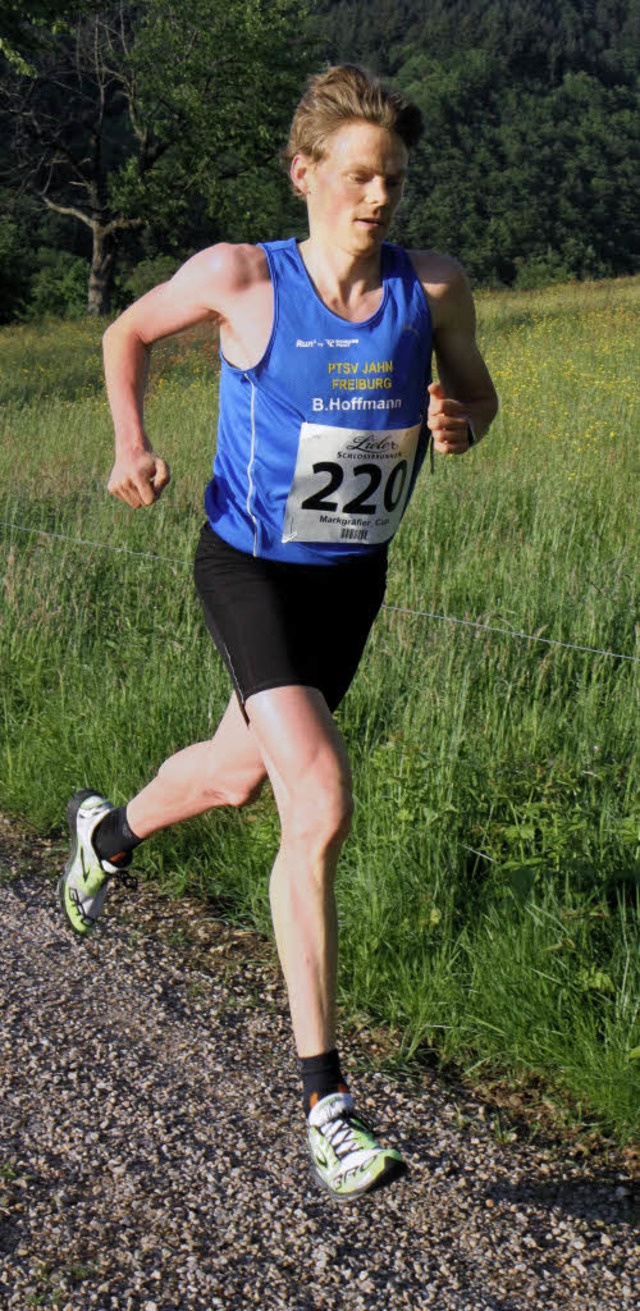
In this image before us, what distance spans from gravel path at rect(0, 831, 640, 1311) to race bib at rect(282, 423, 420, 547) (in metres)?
1.24

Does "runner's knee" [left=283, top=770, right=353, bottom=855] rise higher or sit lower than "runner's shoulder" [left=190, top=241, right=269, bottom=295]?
lower

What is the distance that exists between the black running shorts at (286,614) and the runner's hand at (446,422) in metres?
0.30

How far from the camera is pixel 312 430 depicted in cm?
316

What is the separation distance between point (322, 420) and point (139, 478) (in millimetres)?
429

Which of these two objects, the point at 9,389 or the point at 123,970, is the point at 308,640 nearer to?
the point at 123,970

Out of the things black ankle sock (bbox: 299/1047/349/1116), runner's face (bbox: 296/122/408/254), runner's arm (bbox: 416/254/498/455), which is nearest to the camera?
black ankle sock (bbox: 299/1047/349/1116)

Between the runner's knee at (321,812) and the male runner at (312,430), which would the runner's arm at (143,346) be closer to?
the male runner at (312,430)

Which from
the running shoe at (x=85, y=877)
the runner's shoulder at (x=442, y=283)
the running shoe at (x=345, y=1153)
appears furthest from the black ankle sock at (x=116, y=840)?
the runner's shoulder at (x=442, y=283)

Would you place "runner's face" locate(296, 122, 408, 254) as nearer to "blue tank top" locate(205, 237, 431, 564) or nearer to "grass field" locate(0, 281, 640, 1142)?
"blue tank top" locate(205, 237, 431, 564)

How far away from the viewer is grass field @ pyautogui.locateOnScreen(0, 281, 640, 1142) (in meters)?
3.43

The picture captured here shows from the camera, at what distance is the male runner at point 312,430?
2.96 m

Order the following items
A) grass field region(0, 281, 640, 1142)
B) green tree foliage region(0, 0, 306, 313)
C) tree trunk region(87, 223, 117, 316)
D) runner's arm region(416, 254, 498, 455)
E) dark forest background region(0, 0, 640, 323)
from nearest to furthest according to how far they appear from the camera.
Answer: runner's arm region(416, 254, 498, 455), grass field region(0, 281, 640, 1142), green tree foliage region(0, 0, 306, 313), dark forest background region(0, 0, 640, 323), tree trunk region(87, 223, 117, 316)

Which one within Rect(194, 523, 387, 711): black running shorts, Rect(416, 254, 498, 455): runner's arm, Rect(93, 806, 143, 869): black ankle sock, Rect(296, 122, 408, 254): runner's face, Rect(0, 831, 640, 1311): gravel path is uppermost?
Rect(296, 122, 408, 254): runner's face

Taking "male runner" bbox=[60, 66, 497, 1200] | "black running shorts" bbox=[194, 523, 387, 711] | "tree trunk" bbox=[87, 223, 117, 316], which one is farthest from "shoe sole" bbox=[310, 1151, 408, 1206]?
"tree trunk" bbox=[87, 223, 117, 316]
